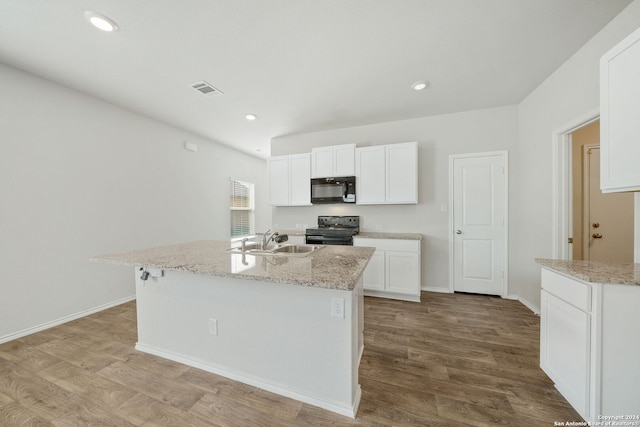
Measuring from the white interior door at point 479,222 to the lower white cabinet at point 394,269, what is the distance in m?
0.81

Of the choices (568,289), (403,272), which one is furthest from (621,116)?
(403,272)

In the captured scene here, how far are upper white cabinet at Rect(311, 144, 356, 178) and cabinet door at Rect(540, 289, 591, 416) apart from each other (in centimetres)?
274

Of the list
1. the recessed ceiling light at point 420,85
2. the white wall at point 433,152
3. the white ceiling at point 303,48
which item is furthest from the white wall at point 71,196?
the recessed ceiling light at point 420,85

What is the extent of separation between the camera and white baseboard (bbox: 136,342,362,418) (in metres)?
1.47

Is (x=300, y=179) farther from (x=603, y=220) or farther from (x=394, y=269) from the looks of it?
(x=603, y=220)

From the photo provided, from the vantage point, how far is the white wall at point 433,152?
3354 millimetres

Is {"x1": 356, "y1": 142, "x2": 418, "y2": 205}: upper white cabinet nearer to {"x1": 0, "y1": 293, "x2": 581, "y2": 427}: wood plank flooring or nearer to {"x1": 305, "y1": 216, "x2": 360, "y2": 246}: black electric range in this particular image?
{"x1": 305, "y1": 216, "x2": 360, "y2": 246}: black electric range

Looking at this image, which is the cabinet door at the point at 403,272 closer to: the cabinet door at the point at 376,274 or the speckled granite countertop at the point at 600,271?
the cabinet door at the point at 376,274

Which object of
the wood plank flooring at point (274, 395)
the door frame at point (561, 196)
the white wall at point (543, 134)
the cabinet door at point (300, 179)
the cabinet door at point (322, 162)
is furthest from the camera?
the cabinet door at point (300, 179)

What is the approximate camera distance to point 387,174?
11.6 feet

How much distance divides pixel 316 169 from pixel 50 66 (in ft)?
10.5

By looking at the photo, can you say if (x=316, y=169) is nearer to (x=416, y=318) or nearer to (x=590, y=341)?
(x=416, y=318)

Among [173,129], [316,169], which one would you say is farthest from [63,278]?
[316,169]

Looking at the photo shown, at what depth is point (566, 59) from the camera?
228 centimetres
